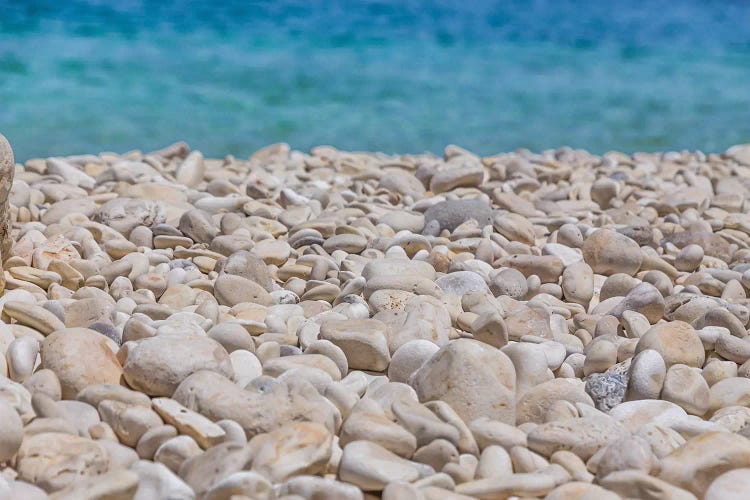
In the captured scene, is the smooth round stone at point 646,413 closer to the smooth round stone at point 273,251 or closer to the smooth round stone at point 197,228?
the smooth round stone at point 273,251

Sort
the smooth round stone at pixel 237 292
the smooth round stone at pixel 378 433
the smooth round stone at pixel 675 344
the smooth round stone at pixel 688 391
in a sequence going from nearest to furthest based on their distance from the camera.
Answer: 1. the smooth round stone at pixel 378 433
2. the smooth round stone at pixel 688 391
3. the smooth round stone at pixel 675 344
4. the smooth round stone at pixel 237 292

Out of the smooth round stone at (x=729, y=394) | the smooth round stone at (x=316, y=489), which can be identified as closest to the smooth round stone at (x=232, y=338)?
the smooth round stone at (x=316, y=489)

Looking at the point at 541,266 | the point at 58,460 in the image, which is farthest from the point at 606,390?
the point at 58,460

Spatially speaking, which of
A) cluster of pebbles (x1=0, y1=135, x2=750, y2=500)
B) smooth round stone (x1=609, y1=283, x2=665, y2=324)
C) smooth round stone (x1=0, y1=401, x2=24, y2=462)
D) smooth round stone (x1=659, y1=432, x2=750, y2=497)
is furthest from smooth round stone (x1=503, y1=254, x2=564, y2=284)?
smooth round stone (x1=0, y1=401, x2=24, y2=462)

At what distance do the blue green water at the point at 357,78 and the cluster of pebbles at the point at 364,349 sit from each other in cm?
342

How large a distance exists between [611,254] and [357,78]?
546cm

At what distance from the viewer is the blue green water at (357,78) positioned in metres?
6.21

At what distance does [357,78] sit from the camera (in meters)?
7.44

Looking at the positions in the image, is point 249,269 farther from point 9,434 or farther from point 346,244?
point 9,434

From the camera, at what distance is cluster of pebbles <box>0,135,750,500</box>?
1.13 metres

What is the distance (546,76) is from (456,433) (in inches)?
279

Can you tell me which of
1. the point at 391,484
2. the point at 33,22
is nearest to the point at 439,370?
the point at 391,484

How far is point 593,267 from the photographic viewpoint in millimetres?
2262

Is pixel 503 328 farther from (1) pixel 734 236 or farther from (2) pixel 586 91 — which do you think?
(2) pixel 586 91
